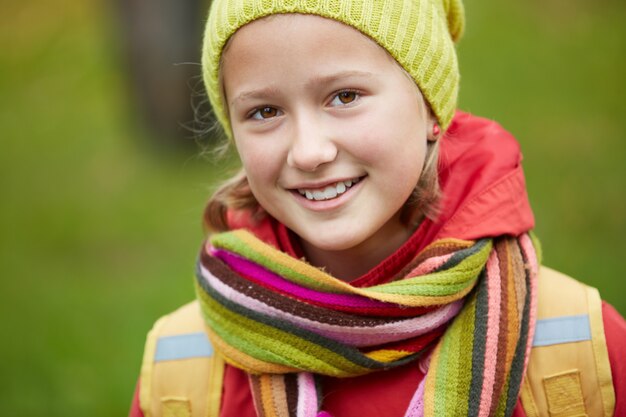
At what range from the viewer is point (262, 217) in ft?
7.86

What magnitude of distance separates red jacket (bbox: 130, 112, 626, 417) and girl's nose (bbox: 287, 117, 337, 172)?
39 centimetres

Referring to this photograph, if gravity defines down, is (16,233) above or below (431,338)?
below

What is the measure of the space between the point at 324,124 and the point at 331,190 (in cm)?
17

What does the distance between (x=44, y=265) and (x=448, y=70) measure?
13.0 ft

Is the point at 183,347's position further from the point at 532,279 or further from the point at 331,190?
the point at 532,279

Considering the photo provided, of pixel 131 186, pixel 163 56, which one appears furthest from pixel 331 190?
pixel 163 56

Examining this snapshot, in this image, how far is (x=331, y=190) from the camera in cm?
204

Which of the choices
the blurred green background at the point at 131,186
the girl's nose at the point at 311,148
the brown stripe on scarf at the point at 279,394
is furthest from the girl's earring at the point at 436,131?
the blurred green background at the point at 131,186

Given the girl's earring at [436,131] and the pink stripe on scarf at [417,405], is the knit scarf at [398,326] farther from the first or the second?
the girl's earring at [436,131]

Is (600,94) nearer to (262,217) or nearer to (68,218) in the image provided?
(68,218)

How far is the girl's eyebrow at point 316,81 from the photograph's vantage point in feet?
6.32

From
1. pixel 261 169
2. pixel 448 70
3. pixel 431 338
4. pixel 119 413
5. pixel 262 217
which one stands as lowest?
pixel 119 413

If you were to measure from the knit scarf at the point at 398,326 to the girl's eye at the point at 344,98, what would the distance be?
0.42m

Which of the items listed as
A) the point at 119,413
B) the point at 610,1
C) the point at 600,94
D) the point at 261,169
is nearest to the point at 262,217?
the point at 261,169
